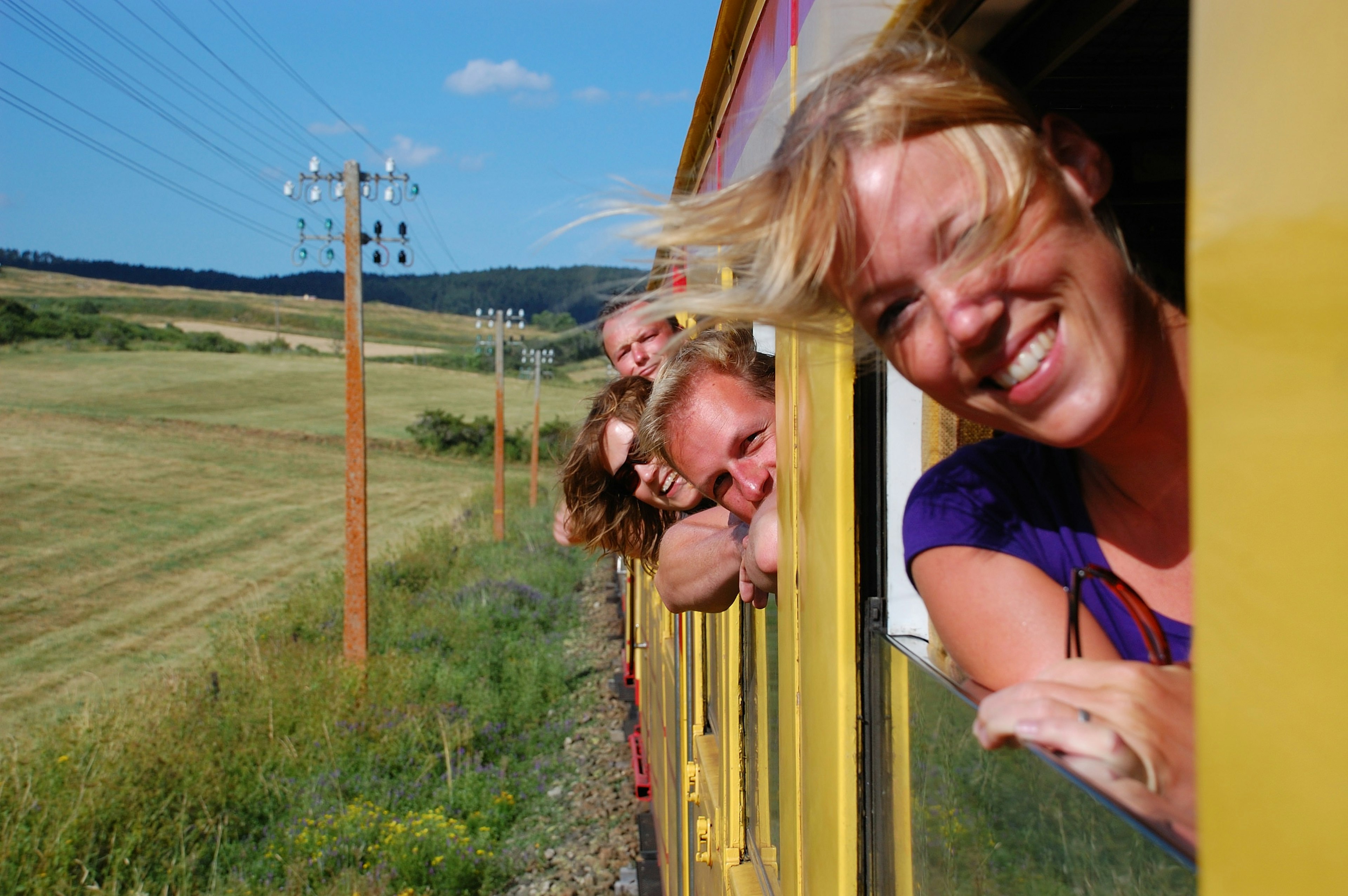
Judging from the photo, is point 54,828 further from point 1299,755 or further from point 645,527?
point 1299,755

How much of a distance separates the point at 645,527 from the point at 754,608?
0.83m

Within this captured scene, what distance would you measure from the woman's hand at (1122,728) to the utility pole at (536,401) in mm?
27583

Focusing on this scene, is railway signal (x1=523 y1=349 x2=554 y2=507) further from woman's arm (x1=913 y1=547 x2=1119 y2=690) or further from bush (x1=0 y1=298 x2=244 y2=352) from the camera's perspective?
bush (x1=0 y1=298 x2=244 y2=352)

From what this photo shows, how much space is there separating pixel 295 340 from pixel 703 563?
8140 centimetres

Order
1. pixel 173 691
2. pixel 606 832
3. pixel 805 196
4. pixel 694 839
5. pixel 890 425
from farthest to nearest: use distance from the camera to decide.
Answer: pixel 173 691 → pixel 606 832 → pixel 694 839 → pixel 890 425 → pixel 805 196

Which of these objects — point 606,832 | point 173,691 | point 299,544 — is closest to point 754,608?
point 606,832

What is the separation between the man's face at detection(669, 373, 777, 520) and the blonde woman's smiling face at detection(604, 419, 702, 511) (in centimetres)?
69

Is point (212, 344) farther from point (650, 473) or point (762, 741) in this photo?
point (762, 741)

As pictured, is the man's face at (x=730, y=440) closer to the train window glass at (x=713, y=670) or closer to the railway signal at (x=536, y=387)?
the train window glass at (x=713, y=670)

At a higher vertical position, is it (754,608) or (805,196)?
(805,196)

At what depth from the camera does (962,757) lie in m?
0.91

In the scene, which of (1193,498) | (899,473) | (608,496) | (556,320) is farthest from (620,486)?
(1193,498)

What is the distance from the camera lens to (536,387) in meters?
32.4

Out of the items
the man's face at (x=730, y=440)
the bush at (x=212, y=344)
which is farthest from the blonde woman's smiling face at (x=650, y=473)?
the bush at (x=212, y=344)
